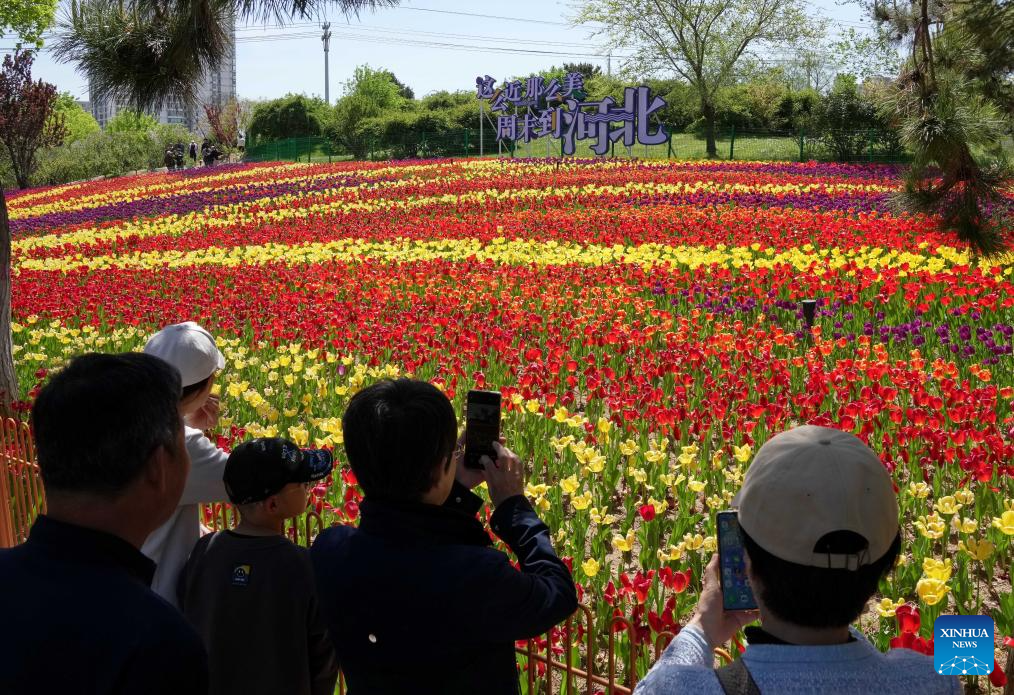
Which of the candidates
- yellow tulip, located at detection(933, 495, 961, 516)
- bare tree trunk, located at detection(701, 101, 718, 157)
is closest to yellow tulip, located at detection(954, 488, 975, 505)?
yellow tulip, located at detection(933, 495, 961, 516)

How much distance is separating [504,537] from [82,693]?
987 millimetres

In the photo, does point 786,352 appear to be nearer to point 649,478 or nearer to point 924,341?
point 924,341

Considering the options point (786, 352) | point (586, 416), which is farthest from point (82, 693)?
point (786, 352)

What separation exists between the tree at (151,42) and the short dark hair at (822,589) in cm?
413

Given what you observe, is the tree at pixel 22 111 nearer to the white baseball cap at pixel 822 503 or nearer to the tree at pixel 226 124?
the tree at pixel 226 124

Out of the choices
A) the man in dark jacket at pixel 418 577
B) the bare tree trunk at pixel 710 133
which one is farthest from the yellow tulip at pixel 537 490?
the bare tree trunk at pixel 710 133

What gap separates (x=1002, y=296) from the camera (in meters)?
8.02

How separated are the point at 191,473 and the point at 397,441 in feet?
3.30

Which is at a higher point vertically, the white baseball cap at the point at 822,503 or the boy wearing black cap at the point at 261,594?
the white baseball cap at the point at 822,503

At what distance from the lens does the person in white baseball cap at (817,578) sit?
1.40 metres

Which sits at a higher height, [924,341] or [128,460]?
[128,460]

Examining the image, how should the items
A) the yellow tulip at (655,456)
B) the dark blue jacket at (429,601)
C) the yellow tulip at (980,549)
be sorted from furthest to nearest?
the yellow tulip at (655,456)
the yellow tulip at (980,549)
the dark blue jacket at (429,601)

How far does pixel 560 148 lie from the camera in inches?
1617

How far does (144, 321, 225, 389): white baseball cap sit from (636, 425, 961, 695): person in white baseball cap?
192 centimetres
